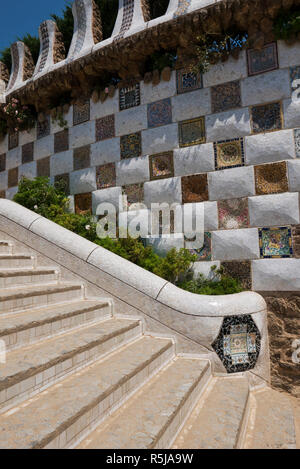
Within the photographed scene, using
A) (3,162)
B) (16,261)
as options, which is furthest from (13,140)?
(16,261)

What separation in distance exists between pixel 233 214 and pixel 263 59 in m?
2.08

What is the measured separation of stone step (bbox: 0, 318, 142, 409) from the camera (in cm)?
185

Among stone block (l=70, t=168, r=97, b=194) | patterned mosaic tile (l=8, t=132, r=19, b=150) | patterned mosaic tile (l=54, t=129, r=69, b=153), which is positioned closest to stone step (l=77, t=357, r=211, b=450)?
stone block (l=70, t=168, r=97, b=194)

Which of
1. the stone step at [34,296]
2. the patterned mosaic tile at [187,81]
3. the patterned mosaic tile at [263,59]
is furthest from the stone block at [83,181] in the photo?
the patterned mosaic tile at [263,59]

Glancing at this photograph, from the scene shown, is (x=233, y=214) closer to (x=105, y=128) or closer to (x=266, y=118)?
(x=266, y=118)

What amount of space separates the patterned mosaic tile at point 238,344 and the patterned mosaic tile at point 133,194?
245 centimetres

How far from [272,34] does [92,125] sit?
9.91ft

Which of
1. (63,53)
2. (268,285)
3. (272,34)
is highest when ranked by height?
(63,53)

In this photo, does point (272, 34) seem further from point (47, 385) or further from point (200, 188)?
point (47, 385)

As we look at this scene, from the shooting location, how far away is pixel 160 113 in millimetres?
4898

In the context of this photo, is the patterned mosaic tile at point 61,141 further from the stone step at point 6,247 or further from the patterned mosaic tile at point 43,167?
the stone step at point 6,247
